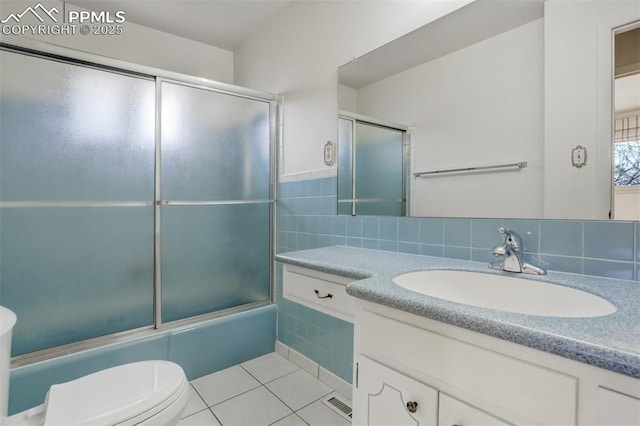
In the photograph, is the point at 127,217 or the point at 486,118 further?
the point at 127,217

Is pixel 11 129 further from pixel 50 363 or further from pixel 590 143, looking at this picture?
pixel 590 143

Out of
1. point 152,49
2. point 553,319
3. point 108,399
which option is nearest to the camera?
point 553,319

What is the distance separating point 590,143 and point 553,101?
18 centimetres

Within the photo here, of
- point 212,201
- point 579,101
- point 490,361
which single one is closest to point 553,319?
point 490,361

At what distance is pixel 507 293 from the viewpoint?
0.98 m

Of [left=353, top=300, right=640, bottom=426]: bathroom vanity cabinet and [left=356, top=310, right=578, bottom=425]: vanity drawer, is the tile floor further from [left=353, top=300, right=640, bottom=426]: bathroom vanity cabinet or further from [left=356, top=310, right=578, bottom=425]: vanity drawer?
[left=356, top=310, right=578, bottom=425]: vanity drawer

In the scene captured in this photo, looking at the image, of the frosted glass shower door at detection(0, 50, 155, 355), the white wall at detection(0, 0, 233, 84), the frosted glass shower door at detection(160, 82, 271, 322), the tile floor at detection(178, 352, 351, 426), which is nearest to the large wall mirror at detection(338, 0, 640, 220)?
the frosted glass shower door at detection(160, 82, 271, 322)

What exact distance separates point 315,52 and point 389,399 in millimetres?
1874

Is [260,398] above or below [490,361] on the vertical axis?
below

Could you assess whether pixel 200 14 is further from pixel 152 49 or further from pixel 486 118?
pixel 486 118

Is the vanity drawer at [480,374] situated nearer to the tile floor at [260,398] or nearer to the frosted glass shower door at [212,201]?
the tile floor at [260,398]

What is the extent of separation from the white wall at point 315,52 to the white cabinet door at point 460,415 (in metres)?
1.32

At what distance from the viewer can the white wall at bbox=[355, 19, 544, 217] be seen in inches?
41.9

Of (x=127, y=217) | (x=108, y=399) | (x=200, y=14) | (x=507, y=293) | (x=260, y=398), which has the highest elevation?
(x=200, y=14)
